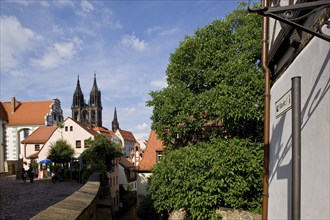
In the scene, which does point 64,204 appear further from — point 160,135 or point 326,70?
point 160,135

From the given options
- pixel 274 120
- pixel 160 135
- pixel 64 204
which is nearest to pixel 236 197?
pixel 160 135

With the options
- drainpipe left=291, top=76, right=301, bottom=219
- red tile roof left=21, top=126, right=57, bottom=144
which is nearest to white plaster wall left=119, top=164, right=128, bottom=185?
red tile roof left=21, top=126, right=57, bottom=144

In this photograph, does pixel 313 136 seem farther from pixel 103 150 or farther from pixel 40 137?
pixel 40 137

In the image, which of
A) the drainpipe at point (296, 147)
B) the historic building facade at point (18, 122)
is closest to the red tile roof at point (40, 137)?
the historic building facade at point (18, 122)

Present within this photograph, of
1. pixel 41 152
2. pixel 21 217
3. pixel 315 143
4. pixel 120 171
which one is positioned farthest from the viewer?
pixel 120 171

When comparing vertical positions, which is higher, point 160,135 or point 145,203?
point 160,135

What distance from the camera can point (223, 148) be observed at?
429 inches

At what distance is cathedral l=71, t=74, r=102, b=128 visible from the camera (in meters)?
85.9

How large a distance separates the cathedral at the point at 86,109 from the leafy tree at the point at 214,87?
2900 inches

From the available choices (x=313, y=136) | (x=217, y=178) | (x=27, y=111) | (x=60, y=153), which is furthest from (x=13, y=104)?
(x=313, y=136)

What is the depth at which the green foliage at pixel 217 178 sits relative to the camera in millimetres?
10461

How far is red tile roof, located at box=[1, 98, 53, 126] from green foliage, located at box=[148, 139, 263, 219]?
39.0m

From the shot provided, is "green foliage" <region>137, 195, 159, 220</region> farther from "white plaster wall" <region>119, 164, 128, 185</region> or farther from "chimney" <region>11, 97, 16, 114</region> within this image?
"chimney" <region>11, 97, 16, 114</region>

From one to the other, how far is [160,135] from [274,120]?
8925 mm
